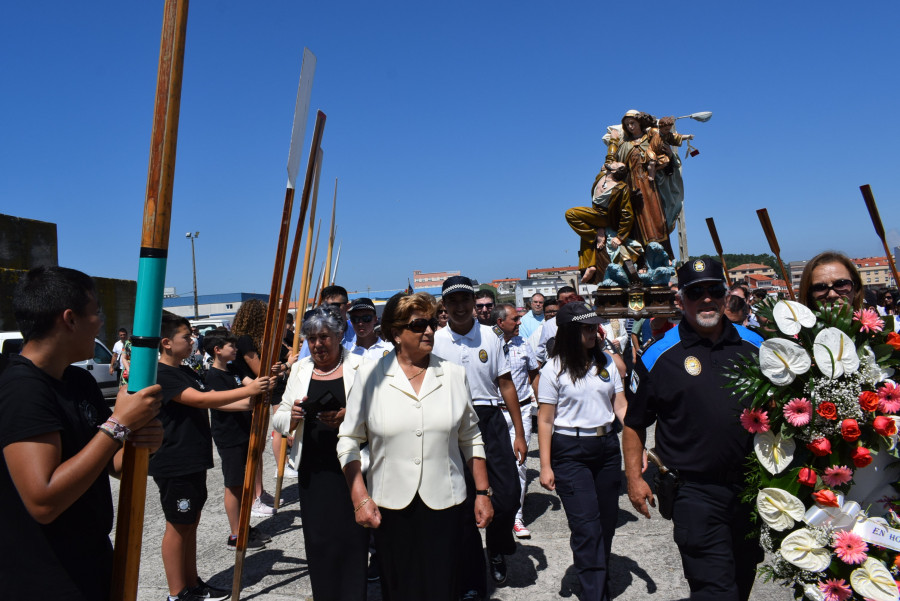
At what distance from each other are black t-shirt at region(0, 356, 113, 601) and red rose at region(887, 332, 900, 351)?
309 cm

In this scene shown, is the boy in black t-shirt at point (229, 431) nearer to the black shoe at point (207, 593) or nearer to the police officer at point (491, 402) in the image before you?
the black shoe at point (207, 593)

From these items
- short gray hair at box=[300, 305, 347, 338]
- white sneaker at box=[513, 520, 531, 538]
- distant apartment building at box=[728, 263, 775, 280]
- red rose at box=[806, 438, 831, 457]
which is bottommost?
white sneaker at box=[513, 520, 531, 538]

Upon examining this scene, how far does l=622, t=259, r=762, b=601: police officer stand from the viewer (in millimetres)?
3072

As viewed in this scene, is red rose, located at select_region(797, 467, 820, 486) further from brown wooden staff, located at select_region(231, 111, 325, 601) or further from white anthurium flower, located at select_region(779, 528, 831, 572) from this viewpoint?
brown wooden staff, located at select_region(231, 111, 325, 601)

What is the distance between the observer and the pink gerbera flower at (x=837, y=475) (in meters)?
2.57

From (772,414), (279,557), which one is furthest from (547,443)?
(279,557)

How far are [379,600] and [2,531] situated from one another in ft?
9.90

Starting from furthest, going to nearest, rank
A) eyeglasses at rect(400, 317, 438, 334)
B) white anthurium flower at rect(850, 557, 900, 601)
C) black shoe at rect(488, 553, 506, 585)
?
black shoe at rect(488, 553, 506, 585) → eyeglasses at rect(400, 317, 438, 334) → white anthurium flower at rect(850, 557, 900, 601)

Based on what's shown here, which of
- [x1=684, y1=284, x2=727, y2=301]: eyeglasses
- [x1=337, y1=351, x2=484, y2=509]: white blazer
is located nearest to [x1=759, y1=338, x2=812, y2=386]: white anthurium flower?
[x1=684, y1=284, x2=727, y2=301]: eyeglasses

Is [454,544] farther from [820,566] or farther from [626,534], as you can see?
[626,534]

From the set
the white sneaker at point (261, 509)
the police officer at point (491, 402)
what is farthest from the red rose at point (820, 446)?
the white sneaker at point (261, 509)

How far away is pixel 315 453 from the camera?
3.80m

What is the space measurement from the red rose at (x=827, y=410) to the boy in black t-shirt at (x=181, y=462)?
3.20 m

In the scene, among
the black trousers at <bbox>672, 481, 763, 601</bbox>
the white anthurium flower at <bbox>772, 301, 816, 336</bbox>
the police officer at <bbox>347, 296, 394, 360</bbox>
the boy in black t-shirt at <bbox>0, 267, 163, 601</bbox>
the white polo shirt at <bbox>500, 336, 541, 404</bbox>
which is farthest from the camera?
the white polo shirt at <bbox>500, 336, 541, 404</bbox>
